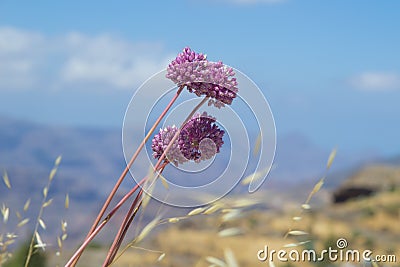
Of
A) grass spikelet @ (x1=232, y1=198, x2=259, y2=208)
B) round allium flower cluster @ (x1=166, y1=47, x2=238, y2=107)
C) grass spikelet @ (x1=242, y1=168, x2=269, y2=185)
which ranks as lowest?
grass spikelet @ (x1=232, y1=198, x2=259, y2=208)

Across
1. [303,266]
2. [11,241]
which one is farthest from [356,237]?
[11,241]

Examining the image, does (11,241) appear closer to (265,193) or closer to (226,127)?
(226,127)

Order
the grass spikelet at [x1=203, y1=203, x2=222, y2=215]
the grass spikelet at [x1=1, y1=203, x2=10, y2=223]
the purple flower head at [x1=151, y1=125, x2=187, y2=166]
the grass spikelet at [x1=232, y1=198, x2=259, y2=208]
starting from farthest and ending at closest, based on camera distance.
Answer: the grass spikelet at [x1=1, y1=203, x2=10, y2=223] < the purple flower head at [x1=151, y1=125, x2=187, y2=166] < the grass spikelet at [x1=203, y1=203, x2=222, y2=215] < the grass spikelet at [x1=232, y1=198, x2=259, y2=208]

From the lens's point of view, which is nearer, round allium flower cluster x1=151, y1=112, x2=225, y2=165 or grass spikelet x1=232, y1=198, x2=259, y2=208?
grass spikelet x1=232, y1=198, x2=259, y2=208

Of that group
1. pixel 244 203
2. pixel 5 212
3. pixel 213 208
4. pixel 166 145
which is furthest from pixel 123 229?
pixel 5 212

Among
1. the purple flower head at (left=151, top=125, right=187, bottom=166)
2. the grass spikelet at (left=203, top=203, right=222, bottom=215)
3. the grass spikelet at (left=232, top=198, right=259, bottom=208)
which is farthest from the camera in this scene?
the purple flower head at (left=151, top=125, right=187, bottom=166)

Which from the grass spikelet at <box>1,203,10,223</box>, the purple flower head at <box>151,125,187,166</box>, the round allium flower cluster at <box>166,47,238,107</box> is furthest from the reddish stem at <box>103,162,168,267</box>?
the grass spikelet at <box>1,203,10,223</box>

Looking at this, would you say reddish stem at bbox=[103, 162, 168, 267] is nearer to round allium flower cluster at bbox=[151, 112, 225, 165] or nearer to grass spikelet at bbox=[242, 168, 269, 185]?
round allium flower cluster at bbox=[151, 112, 225, 165]
